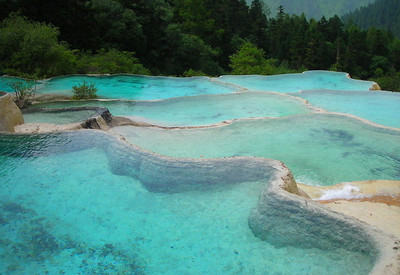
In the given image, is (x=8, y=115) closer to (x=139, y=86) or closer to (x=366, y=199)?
(x=366, y=199)

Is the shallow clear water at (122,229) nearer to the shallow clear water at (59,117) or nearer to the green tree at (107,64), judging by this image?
the shallow clear water at (59,117)

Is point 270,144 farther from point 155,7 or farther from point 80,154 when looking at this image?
point 155,7

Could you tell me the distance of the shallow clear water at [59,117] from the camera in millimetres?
6539

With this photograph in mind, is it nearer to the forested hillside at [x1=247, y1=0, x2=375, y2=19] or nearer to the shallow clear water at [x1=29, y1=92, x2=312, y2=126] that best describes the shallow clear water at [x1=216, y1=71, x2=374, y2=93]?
the shallow clear water at [x1=29, y1=92, x2=312, y2=126]

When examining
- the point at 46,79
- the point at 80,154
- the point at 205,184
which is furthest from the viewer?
the point at 46,79

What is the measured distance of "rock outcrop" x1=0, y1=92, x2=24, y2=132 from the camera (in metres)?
5.61

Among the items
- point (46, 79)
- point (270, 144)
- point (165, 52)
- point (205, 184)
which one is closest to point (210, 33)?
point (165, 52)

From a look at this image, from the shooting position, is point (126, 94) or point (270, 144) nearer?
point (270, 144)

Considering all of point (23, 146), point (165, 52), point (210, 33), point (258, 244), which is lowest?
point (258, 244)

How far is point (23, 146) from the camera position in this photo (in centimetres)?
492

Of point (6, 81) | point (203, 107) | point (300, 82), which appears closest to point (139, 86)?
point (203, 107)

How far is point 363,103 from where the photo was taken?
9.10 m

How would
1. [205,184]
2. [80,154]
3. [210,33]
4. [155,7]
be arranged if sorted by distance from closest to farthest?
[205,184]
[80,154]
[155,7]
[210,33]

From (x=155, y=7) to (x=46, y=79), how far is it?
949cm
